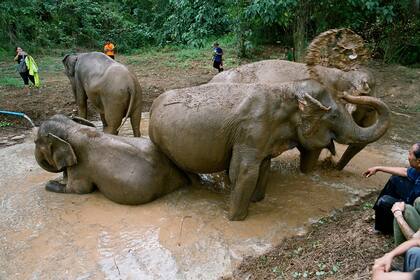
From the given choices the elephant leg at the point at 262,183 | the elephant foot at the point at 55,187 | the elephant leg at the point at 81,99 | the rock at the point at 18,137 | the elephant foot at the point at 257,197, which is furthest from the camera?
the rock at the point at 18,137

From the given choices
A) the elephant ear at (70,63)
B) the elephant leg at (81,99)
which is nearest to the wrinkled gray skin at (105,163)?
the elephant leg at (81,99)

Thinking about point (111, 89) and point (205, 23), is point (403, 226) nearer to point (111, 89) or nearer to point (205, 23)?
point (111, 89)

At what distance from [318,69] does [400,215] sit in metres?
2.81

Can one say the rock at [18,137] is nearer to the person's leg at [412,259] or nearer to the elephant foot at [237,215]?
the elephant foot at [237,215]

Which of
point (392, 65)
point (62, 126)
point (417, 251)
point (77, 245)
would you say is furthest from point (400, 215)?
point (392, 65)

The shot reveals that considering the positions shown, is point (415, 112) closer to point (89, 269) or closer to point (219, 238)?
point (219, 238)

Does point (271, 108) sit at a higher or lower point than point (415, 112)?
higher

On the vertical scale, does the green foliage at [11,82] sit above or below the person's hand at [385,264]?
below

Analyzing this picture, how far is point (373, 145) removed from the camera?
7898 mm

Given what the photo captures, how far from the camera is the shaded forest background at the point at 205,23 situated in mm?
10961

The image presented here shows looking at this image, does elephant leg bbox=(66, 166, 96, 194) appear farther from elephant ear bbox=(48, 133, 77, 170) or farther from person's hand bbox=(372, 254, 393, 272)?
person's hand bbox=(372, 254, 393, 272)

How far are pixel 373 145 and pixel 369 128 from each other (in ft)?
10.3

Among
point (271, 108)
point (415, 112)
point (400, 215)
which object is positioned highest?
point (271, 108)

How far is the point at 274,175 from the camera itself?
257 inches
